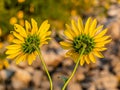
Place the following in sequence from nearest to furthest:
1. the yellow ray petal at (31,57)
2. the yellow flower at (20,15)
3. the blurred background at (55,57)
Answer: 1. the yellow ray petal at (31,57)
2. the blurred background at (55,57)
3. the yellow flower at (20,15)

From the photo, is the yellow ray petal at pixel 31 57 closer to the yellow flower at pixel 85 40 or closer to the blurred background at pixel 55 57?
the yellow flower at pixel 85 40

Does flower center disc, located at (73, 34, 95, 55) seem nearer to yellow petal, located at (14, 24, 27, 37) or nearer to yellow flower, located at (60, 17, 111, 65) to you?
yellow flower, located at (60, 17, 111, 65)

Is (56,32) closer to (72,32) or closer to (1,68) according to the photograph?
(1,68)

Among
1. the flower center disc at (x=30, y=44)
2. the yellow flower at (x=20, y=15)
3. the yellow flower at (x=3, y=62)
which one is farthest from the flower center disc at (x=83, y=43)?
the yellow flower at (x=20, y=15)

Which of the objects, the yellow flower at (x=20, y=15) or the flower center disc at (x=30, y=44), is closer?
the flower center disc at (x=30, y=44)

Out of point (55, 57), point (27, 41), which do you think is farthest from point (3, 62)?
point (27, 41)

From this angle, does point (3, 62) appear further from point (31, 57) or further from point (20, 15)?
point (31, 57)

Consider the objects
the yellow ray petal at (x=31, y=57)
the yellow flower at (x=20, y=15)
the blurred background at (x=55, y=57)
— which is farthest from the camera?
the yellow flower at (x=20, y=15)
